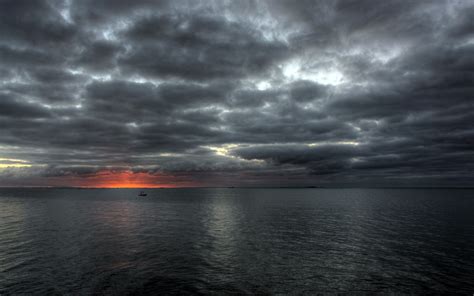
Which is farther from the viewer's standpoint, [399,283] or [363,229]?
[363,229]

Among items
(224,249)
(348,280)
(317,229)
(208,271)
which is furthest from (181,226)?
(348,280)

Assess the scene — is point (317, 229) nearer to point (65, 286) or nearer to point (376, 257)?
point (376, 257)

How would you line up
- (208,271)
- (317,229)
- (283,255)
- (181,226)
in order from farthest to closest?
(181,226) → (317,229) → (283,255) → (208,271)

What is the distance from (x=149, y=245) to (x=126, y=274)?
18001mm

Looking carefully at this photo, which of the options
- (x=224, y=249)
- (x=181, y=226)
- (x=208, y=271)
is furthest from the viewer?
(x=181, y=226)

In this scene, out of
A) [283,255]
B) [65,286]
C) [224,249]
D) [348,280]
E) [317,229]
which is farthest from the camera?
[317,229]

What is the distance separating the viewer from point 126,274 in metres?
37.8

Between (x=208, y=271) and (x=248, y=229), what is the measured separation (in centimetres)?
3747

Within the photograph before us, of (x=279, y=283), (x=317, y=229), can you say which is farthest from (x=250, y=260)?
(x=317, y=229)

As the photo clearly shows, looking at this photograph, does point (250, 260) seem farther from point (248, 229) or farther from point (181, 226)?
point (181, 226)

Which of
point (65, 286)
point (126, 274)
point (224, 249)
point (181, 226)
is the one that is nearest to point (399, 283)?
point (224, 249)

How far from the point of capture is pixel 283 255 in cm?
4822

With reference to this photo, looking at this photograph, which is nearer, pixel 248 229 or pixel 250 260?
pixel 250 260

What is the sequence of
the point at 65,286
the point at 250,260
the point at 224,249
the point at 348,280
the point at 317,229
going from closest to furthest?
the point at 65,286 < the point at 348,280 < the point at 250,260 < the point at 224,249 < the point at 317,229
